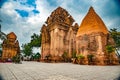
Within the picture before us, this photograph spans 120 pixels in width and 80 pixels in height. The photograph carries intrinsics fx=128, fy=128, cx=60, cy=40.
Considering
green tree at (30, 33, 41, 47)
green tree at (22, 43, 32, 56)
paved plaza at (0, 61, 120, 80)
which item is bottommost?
paved plaza at (0, 61, 120, 80)

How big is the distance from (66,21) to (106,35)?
404 inches

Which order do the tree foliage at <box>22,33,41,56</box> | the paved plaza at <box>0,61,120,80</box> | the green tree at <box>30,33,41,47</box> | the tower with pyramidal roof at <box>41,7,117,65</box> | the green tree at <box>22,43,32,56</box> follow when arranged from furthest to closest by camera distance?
the green tree at <box>22,43,32,56</box>
the tree foliage at <box>22,33,41,56</box>
the green tree at <box>30,33,41,47</box>
the tower with pyramidal roof at <box>41,7,117,65</box>
the paved plaza at <box>0,61,120,80</box>

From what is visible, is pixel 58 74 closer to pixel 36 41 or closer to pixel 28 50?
pixel 36 41

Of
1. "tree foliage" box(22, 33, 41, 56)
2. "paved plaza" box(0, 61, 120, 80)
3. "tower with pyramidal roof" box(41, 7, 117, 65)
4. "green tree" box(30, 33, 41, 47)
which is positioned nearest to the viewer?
"paved plaza" box(0, 61, 120, 80)

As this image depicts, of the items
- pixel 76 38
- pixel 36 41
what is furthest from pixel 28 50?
Result: pixel 76 38

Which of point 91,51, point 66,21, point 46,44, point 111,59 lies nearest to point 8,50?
point 46,44

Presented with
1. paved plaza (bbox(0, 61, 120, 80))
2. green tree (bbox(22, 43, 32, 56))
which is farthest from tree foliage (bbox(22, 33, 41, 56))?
paved plaza (bbox(0, 61, 120, 80))


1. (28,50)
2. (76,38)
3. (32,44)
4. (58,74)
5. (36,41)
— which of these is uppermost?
(36,41)

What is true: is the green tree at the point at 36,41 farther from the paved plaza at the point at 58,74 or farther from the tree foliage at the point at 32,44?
the paved plaza at the point at 58,74

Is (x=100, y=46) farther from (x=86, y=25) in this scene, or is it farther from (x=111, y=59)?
(x=86, y=25)

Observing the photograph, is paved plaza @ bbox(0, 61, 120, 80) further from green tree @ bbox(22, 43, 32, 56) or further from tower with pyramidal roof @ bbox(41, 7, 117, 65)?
green tree @ bbox(22, 43, 32, 56)

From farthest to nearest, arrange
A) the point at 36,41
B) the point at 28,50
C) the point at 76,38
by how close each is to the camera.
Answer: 1. the point at 28,50
2. the point at 36,41
3. the point at 76,38

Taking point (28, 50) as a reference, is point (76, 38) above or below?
above

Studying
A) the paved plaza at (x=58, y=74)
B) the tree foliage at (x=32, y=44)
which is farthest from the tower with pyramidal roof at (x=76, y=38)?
the tree foliage at (x=32, y=44)
